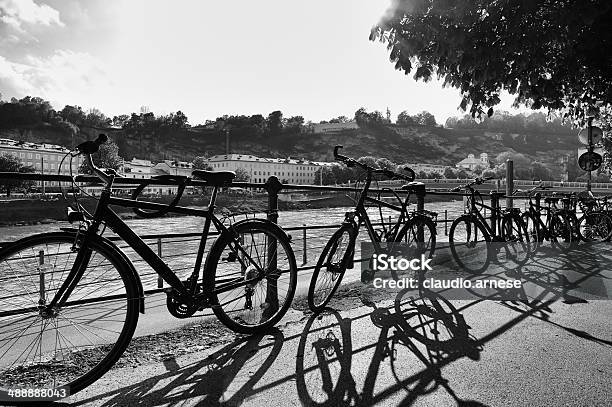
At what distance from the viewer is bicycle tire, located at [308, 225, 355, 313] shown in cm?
328

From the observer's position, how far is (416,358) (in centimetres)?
244

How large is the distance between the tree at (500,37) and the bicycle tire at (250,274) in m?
2.79

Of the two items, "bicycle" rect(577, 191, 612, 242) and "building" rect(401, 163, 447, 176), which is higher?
"building" rect(401, 163, 447, 176)

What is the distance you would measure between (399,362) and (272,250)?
1.12m

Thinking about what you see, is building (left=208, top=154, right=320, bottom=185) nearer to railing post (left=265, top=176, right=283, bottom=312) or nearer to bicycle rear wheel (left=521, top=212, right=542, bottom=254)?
bicycle rear wheel (left=521, top=212, right=542, bottom=254)

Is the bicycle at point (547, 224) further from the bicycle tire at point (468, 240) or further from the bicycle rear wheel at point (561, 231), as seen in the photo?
the bicycle tire at point (468, 240)

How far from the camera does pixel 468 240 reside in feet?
16.5

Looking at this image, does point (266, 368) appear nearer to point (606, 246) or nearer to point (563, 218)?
point (563, 218)

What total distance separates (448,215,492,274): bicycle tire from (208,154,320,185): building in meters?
110

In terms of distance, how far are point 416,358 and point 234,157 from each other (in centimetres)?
11888

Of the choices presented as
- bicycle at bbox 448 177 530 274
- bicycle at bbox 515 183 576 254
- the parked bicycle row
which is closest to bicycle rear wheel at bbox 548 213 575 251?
bicycle at bbox 515 183 576 254

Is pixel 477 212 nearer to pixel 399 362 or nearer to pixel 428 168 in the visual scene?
pixel 399 362

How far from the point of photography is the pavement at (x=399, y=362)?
6.51 feet

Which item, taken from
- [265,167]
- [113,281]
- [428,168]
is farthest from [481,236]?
[428,168]
